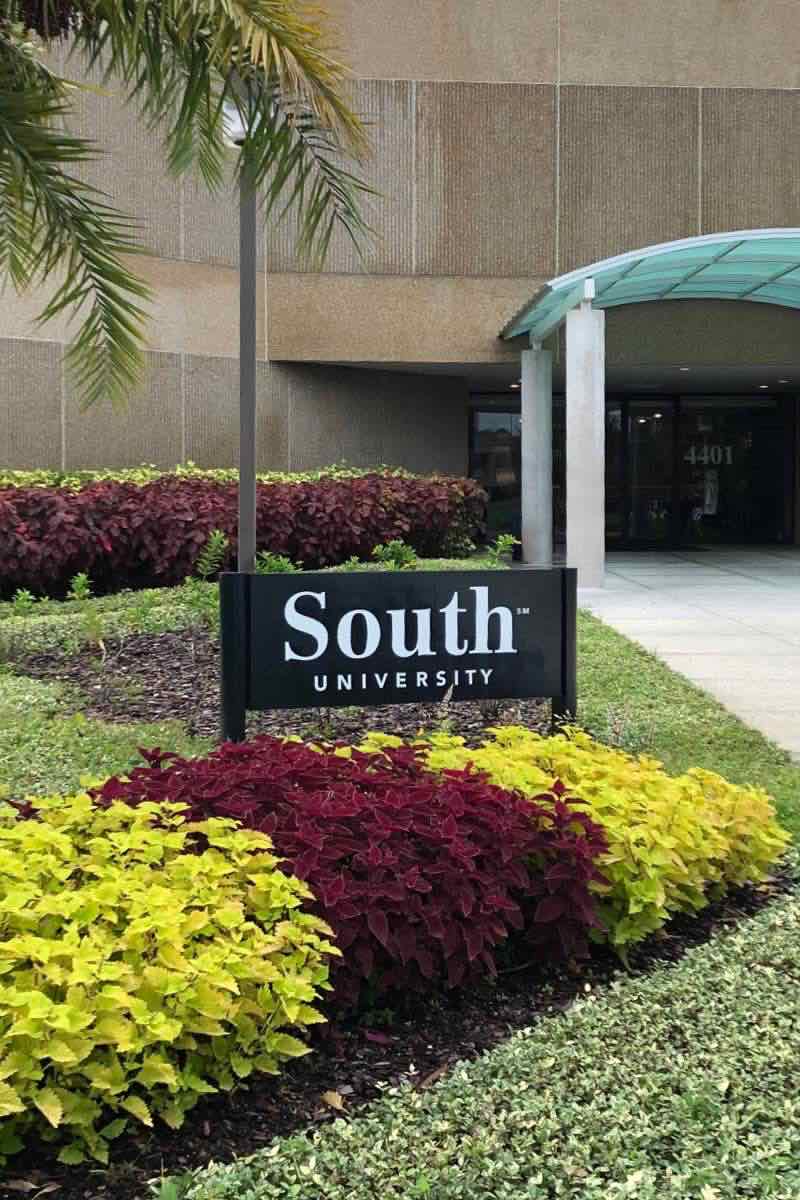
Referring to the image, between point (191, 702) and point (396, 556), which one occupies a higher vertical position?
point (396, 556)

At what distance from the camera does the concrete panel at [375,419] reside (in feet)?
65.7

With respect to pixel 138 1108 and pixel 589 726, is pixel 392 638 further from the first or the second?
pixel 138 1108

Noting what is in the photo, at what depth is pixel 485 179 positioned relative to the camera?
19.5 metres

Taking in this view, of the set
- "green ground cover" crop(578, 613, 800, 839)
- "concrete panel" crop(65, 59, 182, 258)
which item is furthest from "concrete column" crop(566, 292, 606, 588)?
"green ground cover" crop(578, 613, 800, 839)

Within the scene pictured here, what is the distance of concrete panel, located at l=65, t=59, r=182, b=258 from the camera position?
56.6 ft

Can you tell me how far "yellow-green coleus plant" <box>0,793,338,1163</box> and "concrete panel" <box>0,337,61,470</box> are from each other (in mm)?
13655

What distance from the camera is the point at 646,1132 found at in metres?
3.02

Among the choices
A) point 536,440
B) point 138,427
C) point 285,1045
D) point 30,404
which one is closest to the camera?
point 285,1045

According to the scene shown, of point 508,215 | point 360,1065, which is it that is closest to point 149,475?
point 508,215

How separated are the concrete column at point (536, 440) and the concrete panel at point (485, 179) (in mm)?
1493

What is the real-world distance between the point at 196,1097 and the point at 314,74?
17.1ft

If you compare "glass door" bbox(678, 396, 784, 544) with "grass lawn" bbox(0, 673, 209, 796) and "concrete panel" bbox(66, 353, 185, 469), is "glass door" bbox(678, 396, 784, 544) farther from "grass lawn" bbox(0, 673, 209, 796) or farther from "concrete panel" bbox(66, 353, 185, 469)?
"grass lawn" bbox(0, 673, 209, 796)

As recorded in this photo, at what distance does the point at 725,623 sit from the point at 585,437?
447cm

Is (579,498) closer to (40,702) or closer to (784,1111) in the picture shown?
(40,702)
